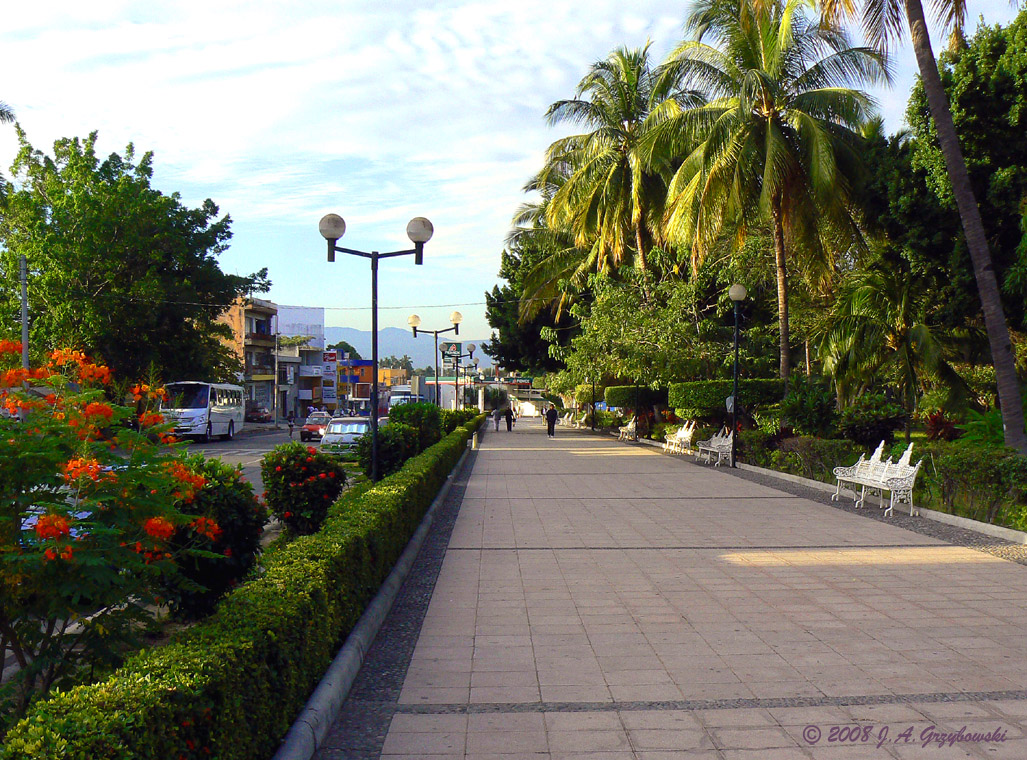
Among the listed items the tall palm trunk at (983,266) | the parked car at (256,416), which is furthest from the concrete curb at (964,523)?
the parked car at (256,416)

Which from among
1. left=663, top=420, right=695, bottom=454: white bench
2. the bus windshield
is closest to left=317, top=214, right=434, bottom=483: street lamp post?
left=663, top=420, right=695, bottom=454: white bench

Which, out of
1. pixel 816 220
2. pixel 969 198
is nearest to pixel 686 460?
pixel 816 220

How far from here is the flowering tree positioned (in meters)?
4.01

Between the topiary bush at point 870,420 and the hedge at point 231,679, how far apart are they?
12.6 meters

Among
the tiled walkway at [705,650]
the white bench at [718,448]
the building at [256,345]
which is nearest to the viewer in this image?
the tiled walkway at [705,650]

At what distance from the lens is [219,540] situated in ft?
19.7

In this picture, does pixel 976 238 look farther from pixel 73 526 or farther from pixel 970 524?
pixel 73 526

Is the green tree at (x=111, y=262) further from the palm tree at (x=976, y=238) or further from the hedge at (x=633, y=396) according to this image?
the palm tree at (x=976, y=238)

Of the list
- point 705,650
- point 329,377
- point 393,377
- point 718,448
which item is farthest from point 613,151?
point 393,377

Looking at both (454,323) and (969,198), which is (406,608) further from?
(454,323)

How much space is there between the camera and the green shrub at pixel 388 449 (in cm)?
1476

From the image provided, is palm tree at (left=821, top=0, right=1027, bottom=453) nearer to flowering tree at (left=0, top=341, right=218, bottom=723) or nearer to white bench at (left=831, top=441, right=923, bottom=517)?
white bench at (left=831, top=441, right=923, bottom=517)

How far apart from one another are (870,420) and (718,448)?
5622 millimetres

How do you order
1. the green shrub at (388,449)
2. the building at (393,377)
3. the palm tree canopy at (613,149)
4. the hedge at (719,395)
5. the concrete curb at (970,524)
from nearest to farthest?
the concrete curb at (970,524) → the green shrub at (388,449) → the hedge at (719,395) → the palm tree canopy at (613,149) → the building at (393,377)
